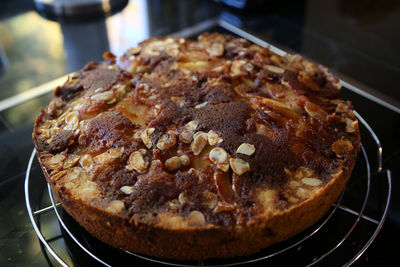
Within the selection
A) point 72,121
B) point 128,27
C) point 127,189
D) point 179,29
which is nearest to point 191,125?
point 127,189

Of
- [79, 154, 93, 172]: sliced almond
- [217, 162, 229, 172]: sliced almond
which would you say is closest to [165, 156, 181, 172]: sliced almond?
[217, 162, 229, 172]: sliced almond

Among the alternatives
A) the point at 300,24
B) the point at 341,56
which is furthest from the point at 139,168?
the point at 300,24

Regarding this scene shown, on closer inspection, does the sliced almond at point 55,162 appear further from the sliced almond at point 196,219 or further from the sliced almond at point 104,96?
the sliced almond at point 196,219

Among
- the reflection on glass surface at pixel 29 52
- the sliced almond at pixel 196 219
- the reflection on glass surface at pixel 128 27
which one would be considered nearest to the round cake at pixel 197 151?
the sliced almond at pixel 196 219

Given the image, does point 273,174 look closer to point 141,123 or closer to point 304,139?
point 304,139

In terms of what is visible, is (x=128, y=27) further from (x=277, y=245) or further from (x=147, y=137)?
(x=277, y=245)

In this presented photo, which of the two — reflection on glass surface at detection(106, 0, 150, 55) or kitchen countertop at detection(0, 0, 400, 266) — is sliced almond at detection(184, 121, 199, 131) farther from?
reflection on glass surface at detection(106, 0, 150, 55)
